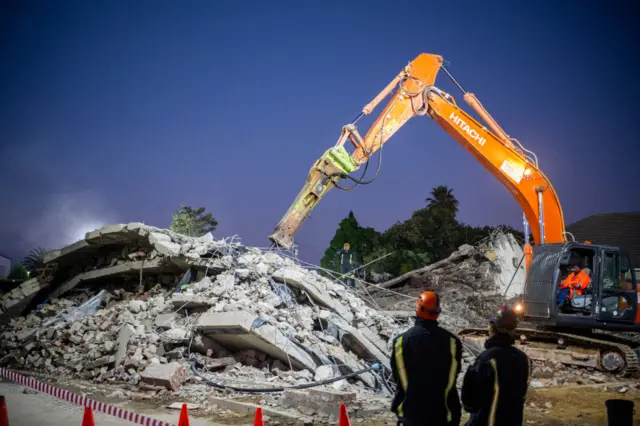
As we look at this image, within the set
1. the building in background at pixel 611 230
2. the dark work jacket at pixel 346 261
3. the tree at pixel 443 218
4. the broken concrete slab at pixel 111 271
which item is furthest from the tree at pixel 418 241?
the broken concrete slab at pixel 111 271

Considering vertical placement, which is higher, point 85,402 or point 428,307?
point 428,307

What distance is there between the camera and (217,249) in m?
13.1

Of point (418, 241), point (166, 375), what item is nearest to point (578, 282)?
point (166, 375)

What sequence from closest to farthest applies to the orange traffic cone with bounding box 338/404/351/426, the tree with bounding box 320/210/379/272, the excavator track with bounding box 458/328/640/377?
the orange traffic cone with bounding box 338/404/351/426 → the excavator track with bounding box 458/328/640/377 → the tree with bounding box 320/210/379/272

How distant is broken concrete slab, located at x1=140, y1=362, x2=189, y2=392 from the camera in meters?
8.61

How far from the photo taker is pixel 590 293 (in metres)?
9.98

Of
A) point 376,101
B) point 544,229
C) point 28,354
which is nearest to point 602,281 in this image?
point 544,229

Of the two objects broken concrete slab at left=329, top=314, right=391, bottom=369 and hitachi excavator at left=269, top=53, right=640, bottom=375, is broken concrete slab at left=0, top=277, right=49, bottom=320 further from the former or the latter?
broken concrete slab at left=329, top=314, right=391, bottom=369

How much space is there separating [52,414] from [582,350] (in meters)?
9.69

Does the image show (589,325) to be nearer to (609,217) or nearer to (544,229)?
(544,229)

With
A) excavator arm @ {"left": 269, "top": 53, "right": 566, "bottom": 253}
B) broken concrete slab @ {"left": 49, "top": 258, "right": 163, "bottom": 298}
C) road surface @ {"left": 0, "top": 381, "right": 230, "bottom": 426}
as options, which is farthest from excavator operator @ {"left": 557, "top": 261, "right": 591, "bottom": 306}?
broken concrete slab @ {"left": 49, "top": 258, "right": 163, "bottom": 298}

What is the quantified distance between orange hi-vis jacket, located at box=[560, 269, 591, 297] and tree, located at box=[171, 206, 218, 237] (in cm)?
2849

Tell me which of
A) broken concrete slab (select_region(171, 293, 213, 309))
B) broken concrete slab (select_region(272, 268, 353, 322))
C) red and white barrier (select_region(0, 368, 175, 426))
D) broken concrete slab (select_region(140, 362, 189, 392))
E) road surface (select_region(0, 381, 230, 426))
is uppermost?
broken concrete slab (select_region(272, 268, 353, 322))

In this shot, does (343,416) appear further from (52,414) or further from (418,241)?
(418,241)
